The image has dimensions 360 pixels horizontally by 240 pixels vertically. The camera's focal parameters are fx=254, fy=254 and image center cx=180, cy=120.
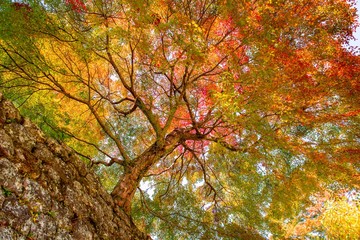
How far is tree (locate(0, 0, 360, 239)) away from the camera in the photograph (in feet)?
12.9

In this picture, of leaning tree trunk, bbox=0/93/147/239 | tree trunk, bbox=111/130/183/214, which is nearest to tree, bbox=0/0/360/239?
tree trunk, bbox=111/130/183/214

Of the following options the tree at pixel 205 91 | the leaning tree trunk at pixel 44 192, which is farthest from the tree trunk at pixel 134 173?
the leaning tree trunk at pixel 44 192

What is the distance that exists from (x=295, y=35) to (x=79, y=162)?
6.56 meters

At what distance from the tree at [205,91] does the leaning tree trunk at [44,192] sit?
716 millimetres

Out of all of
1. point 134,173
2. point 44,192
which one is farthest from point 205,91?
point 44,192

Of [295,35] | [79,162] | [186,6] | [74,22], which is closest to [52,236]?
[79,162]

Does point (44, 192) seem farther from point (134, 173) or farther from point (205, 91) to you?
point (205, 91)

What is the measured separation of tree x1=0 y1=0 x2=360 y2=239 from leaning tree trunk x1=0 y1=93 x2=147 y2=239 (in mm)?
716

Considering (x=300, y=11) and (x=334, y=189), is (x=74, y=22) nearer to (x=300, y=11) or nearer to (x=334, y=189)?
(x=300, y=11)

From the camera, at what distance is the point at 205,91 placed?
22.9ft

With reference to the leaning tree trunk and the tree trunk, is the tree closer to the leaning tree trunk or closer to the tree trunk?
the tree trunk

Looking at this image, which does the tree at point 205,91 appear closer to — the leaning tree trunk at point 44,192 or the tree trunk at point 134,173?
the tree trunk at point 134,173

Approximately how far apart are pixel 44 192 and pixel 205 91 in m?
5.06

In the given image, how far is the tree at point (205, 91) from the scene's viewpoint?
392 cm
